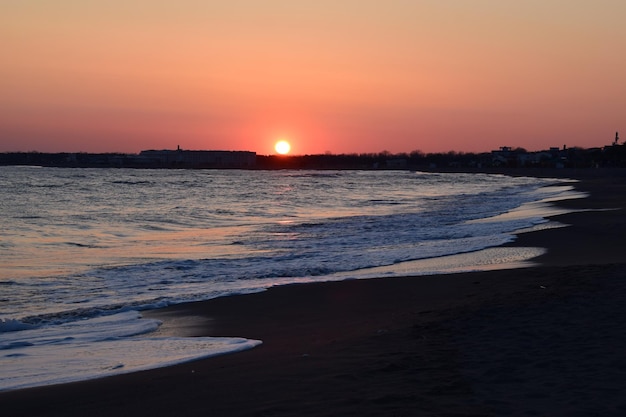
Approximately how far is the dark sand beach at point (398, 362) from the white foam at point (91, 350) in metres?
0.35

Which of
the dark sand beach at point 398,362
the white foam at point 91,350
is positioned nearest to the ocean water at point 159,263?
the white foam at point 91,350

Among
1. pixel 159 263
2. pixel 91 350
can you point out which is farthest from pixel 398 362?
pixel 159 263

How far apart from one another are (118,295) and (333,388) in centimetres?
757

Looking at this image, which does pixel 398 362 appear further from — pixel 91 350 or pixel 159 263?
pixel 159 263

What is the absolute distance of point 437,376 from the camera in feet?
22.1

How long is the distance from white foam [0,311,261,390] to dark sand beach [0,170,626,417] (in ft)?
1.14

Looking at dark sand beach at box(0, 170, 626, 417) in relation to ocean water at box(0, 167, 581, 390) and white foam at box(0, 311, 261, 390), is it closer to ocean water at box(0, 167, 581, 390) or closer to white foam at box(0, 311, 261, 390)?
white foam at box(0, 311, 261, 390)

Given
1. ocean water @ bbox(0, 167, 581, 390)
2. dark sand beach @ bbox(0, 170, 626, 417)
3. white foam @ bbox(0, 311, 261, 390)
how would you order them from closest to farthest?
1. dark sand beach @ bbox(0, 170, 626, 417)
2. white foam @ bbox(0, 311, 261, 390)
3. ocean water @ bbox(0, 167, 581, 390)

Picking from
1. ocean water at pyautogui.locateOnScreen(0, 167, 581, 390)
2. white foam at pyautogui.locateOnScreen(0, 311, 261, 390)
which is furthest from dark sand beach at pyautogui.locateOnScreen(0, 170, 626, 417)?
ocean water at pyautogui.locateOnScreen(0, 167, 581, 390)

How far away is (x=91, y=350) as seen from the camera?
8961 millimetres

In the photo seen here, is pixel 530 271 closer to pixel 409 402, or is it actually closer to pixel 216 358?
pixel 216 358

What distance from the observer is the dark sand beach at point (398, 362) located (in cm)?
610

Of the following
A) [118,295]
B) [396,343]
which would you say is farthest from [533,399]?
[118,295]

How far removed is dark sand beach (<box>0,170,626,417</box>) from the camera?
20.0 feet
